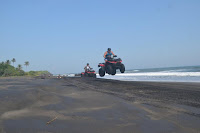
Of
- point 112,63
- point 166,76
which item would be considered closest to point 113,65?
point 112,63

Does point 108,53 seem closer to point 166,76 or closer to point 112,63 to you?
point 112,63

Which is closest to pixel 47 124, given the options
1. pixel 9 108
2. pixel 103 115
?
pixel 103 115

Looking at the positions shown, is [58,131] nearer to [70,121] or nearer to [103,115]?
[70,121]

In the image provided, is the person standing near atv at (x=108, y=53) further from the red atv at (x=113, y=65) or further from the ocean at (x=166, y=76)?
the ocean at (x=166, y=76)

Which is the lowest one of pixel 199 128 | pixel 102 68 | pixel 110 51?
pixel 199 128

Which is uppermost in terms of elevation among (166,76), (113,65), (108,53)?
(108,53)

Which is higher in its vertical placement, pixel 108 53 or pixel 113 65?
pixel 108 53

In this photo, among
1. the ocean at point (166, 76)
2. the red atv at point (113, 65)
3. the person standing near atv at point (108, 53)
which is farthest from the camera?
the ocean at point (166, 76)

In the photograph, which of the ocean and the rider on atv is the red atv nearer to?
the rider on atv

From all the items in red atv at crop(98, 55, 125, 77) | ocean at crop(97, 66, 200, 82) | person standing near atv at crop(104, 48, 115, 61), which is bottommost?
ocean at crop(97, 66, 200, 82)

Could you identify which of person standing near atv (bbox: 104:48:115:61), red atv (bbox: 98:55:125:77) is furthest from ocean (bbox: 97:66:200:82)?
person standing near atv (bbox: 104:48:115:61)

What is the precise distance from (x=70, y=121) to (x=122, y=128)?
80 centimetres

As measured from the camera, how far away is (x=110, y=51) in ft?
44.2

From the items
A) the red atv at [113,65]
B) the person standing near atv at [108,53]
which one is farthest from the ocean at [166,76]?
the person standing near atv at [108,53]
